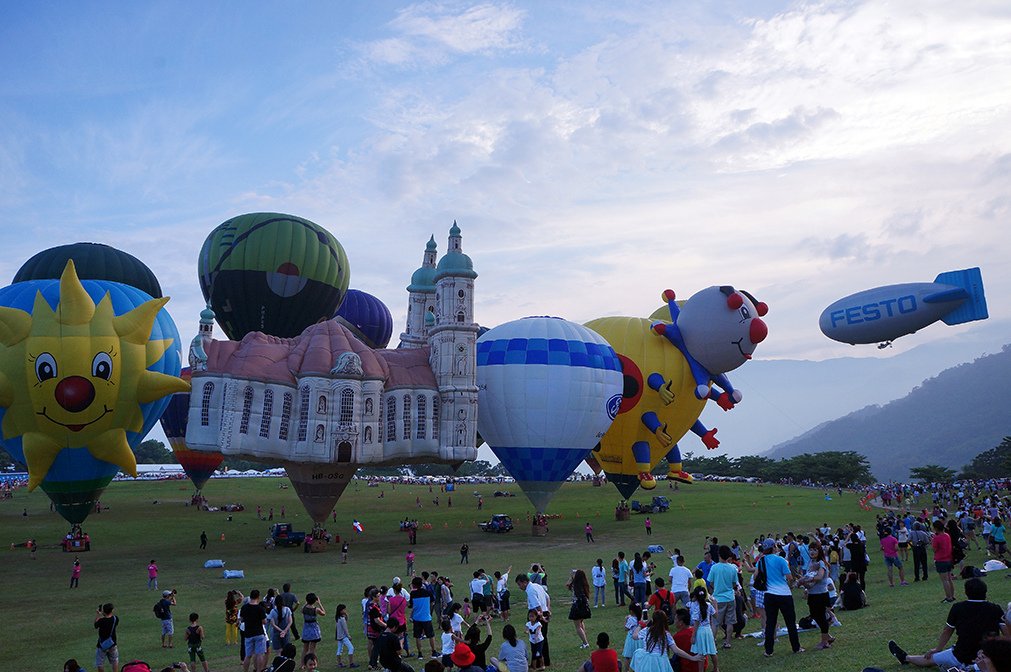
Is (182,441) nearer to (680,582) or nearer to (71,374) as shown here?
(71,374)

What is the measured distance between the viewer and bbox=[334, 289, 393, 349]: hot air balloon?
5250 cm

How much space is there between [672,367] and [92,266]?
93.1 ft

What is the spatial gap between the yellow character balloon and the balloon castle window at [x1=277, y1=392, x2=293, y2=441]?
15.9 feet

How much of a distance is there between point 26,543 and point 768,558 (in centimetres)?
3548

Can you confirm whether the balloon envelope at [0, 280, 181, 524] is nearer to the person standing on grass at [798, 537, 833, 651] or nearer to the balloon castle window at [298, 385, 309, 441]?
the balloon castle window at [298, 385, 309, 441]

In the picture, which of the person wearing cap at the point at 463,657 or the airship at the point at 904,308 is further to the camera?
the airship at the point at 904,308

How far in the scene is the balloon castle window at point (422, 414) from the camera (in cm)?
3428

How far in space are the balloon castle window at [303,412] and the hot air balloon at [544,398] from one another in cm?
854

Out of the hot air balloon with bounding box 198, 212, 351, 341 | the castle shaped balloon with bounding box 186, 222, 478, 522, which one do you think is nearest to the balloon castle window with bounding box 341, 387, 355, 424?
the castle shaped balloon with bounding box 186, 222, 478, 522

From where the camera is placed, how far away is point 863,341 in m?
31.2

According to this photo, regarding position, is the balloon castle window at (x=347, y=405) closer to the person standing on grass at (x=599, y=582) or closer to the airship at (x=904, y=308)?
the person standing on grass at (x=599, y=582)

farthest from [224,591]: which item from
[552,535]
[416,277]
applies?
[416,277]

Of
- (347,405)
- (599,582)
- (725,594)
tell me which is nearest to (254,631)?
(725,594)

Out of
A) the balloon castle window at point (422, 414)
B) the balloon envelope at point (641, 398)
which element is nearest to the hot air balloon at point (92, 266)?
the balloon castle window at point (422, 414)
